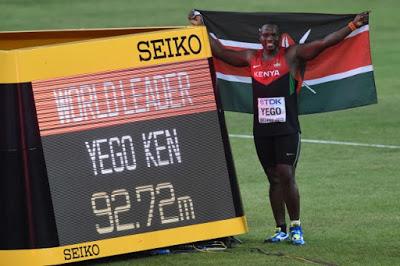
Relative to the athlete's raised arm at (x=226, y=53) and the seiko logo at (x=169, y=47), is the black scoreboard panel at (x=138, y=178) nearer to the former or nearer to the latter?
the seiko logo at (x=169, y=47)

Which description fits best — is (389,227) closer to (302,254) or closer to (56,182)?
(302,254)

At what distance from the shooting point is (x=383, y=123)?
70.1 feet

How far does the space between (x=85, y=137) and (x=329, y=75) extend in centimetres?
342

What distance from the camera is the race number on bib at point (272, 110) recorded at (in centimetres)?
1242

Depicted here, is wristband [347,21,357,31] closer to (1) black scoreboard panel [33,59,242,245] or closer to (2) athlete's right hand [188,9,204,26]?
(2) athlete's right hand [188,9,204,26]

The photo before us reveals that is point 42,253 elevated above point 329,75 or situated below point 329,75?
below

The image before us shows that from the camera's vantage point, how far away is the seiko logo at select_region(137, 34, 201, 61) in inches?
458

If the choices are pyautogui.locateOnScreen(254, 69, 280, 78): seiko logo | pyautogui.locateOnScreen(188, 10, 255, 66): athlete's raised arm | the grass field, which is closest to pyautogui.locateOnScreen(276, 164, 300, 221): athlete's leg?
the grass field

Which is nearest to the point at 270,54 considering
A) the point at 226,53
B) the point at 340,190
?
the point at 226,53

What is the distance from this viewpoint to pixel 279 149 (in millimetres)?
12445

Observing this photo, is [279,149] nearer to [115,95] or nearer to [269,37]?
[269,37]

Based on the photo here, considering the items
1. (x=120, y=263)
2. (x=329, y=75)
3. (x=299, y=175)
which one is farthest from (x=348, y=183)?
(x=120, y=263)

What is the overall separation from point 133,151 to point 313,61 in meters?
2.95

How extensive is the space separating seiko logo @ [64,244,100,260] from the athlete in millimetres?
1935
